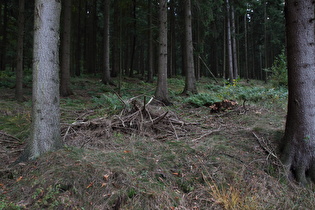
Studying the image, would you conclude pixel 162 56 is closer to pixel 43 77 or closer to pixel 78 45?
pixel 43 77

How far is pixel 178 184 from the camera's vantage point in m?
3.33

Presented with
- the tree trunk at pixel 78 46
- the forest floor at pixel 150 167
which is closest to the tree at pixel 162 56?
the forest floor at pixel 150 167

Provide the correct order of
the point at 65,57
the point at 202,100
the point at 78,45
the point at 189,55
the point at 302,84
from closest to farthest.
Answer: the point at 302,84, the point at 202,100, the point at 65,57, the point at 189,55, the point at 78,45

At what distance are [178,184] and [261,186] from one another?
1.25 meters

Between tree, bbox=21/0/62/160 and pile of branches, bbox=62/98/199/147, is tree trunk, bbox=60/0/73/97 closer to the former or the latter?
pile of branches, bbox=62/98/199/147

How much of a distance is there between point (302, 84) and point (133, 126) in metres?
3.54

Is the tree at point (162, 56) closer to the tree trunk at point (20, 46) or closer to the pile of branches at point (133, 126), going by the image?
the pile of branches at point (133, 126)

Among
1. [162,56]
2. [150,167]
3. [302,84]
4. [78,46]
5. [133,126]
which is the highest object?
[78,46]

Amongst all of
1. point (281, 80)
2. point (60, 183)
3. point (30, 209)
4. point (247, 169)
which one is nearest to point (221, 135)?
point (247, 169)

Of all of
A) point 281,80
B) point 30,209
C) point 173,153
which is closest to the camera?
point 30,209

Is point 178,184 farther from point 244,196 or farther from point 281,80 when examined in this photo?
point 281,80

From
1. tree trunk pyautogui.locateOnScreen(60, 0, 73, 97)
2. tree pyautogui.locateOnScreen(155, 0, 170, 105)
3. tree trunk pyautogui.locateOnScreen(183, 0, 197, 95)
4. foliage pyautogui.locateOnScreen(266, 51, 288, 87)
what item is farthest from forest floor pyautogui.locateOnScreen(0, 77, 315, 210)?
foliage pyautogui.locateOnScreen(266, 51, 288, 87)

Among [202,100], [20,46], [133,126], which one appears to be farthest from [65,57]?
[133,126]

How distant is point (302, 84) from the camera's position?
12.7 feet
